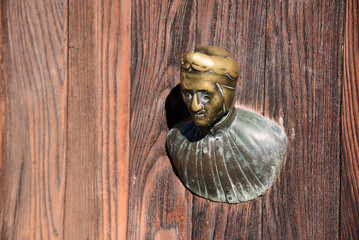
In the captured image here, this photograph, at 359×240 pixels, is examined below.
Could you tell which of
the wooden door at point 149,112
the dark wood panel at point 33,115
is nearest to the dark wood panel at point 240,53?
the wooden door at point 149,112

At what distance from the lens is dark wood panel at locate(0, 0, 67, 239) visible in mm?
902

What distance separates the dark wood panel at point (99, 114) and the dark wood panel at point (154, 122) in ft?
0.07

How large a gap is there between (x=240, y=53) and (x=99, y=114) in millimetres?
337

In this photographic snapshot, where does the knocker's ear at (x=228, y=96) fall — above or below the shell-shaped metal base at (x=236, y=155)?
above

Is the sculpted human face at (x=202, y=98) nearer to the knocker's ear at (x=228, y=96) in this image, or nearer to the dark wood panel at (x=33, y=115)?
the knocker's ear at (x=228, y=96)

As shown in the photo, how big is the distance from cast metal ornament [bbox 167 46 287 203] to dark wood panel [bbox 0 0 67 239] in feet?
0.94

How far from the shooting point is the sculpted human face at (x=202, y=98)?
690mm

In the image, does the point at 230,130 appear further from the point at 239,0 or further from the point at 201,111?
the point at 239,0

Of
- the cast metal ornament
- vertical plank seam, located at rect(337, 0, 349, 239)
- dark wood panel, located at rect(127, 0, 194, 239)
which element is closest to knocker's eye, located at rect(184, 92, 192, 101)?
the cast metal ornament

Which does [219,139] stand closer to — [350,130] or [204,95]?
[204,95]

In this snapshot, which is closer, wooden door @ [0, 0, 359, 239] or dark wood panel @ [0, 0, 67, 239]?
wooden door @ [0, 0, 359, 239]

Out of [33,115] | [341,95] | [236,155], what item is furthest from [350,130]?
[33,115]

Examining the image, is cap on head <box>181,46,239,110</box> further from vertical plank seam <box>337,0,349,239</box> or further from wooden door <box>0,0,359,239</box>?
vertical plank seam <box>337,0,349,239</box>

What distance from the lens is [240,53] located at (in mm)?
788
